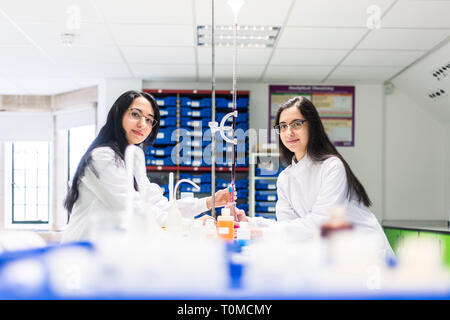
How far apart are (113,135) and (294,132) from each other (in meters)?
0.48

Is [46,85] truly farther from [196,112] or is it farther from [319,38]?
[319,38]

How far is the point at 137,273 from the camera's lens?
68 centimetres

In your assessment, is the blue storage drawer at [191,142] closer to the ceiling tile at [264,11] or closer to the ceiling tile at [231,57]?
the ceiling tile at [231,57]

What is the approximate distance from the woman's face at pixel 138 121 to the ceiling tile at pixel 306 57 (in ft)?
3.65

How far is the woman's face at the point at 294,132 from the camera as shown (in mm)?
1016

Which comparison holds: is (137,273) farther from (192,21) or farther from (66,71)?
(192,21)

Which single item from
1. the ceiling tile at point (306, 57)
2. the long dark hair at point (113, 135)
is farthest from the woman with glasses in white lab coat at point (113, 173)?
the ceiling tile at point (306, 57)

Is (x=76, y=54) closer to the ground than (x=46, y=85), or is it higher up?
higher up

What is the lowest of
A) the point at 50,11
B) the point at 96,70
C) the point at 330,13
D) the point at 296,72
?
the point at 96,70

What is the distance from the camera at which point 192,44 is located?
217cm

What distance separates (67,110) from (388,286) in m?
1.05

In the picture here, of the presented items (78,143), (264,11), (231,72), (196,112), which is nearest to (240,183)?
(231,72)

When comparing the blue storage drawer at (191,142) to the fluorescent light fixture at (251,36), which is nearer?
the blue storage drawer at (191,142)

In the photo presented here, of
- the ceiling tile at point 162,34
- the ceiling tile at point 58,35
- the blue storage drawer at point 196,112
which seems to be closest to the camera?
the blue storage drawer at point 196,112
